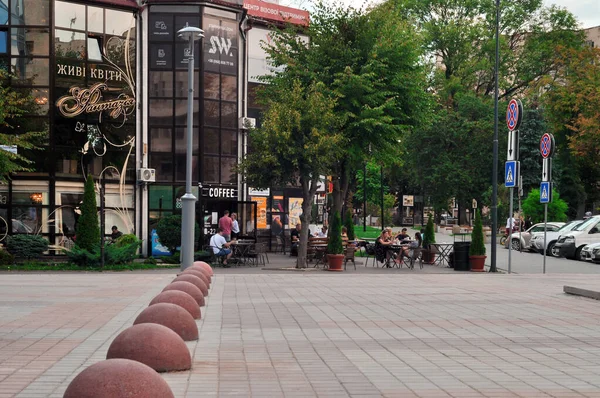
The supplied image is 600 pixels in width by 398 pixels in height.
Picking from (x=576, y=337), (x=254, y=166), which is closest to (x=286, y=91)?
(x=254, y=166)

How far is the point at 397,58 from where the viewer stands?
33.0 meters

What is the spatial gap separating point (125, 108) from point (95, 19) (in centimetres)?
396

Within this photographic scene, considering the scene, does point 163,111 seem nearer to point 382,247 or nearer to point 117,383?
point 382,247

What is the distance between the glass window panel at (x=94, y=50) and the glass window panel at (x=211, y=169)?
638cm

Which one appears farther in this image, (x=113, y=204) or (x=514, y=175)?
(x=113, y=204)

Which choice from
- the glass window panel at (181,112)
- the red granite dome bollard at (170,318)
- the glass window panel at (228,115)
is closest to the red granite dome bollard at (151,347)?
the red granite dome bollard at (170,318)

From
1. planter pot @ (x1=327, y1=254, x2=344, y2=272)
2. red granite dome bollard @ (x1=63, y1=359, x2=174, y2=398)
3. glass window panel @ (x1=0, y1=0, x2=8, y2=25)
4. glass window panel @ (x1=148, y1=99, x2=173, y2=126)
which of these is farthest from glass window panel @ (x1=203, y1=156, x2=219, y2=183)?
red granite dome bollard @ (x1=63, y1=359, x2=174, y2=398)

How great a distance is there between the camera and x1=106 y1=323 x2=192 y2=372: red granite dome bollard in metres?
7.11

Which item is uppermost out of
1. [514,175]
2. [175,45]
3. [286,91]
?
[175,45]

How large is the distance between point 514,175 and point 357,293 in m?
11.5

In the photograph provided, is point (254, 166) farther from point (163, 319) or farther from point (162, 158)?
point (163, 319)

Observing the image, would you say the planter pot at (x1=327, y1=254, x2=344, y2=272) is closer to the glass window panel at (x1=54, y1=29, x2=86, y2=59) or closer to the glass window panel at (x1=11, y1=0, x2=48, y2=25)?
the glass window panel at (x1=54, y1=29, x2=86, y2=59)

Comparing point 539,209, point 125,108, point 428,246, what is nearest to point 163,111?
point 125,108

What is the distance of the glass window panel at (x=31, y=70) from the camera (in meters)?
35.1
